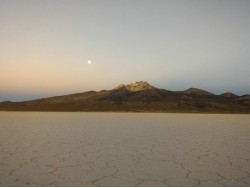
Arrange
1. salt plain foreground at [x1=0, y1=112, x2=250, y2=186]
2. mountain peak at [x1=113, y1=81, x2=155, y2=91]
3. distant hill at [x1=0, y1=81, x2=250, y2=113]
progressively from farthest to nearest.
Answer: mountain peak at [x1=113, y1=81, x2=155, y2=91]
distant hill at [x1=0, y1=81, x2=250, y2=113]
salt plain foreground at [x1=0, y1=112, x2=250, y2=186]

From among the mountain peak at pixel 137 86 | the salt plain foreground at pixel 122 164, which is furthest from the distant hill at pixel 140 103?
the salt plain foreground at pixel 122 164

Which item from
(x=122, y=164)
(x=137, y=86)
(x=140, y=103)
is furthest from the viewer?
(x=137, y=86)

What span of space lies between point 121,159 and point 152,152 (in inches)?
42.6

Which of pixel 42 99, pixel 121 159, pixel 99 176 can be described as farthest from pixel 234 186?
pixel 42 99

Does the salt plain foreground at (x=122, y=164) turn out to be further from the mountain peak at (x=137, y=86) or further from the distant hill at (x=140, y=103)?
the mountain peak at (x=137, y=86)

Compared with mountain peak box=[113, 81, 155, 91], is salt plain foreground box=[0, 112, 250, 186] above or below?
below

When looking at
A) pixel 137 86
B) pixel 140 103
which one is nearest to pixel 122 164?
pixel 140 103

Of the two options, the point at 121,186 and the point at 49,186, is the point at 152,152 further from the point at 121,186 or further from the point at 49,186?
the point at 49,186

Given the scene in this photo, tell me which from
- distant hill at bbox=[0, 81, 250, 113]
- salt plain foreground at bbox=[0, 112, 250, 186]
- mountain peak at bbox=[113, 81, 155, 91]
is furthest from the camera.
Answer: mountain peak at bbox=[113, 81, 155, 91]

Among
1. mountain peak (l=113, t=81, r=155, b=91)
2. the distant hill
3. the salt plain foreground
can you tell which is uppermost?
mountain peak (l=113, t=81, r=155, b=91)

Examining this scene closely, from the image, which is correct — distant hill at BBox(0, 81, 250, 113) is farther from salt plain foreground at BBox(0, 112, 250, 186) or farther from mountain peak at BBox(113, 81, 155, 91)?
salt plain foreground at BBox(0, 112, 250, 186)

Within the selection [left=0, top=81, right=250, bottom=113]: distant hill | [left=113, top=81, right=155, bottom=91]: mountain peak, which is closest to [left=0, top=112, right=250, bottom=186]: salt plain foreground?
[left=0, top=81, right=250, bottom=113]: distant hill

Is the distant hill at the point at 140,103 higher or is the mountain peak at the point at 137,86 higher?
the mountain peak at the point at 137,86

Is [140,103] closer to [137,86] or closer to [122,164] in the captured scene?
[137,86]
